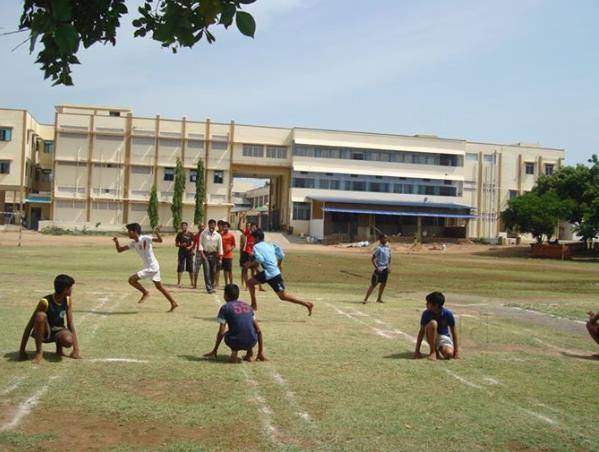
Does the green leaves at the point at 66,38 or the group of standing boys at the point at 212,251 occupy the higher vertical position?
the green leaves at the point at 66,38

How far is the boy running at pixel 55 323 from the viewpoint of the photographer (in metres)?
7.80

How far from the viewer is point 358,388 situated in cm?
735

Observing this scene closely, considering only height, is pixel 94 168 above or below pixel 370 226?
above

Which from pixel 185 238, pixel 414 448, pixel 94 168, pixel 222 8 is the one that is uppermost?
pixel 94 168

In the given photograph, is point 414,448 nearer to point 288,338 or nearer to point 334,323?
point 288,338

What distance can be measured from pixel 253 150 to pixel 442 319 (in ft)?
→ 223

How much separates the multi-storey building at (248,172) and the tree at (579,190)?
11047mm

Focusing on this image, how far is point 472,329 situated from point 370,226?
61.0m

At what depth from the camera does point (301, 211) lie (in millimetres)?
75250

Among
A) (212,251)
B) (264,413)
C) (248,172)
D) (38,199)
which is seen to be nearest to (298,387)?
(264,413)

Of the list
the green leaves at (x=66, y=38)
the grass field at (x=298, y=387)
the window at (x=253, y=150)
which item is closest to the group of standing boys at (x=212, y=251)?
the grass field at (x=298, y=387)

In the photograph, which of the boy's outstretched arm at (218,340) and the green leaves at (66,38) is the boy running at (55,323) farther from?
the green leaves at (66,38)

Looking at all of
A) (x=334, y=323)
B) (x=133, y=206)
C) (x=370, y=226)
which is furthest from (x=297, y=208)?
(x=334, y=323)

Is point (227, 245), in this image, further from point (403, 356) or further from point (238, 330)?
point (238, 330)
